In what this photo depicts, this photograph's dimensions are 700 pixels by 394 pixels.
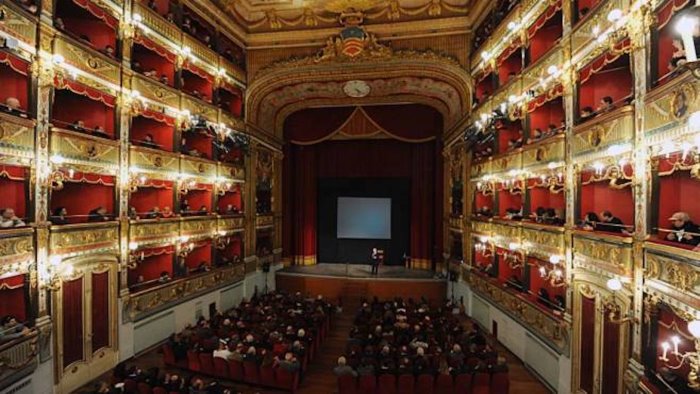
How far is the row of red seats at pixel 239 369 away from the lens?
31.2 ft

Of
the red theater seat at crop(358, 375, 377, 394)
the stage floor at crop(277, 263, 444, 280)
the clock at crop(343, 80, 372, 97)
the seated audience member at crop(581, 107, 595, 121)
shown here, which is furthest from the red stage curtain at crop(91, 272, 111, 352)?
the clock at crop(343, 80, 372, 97)

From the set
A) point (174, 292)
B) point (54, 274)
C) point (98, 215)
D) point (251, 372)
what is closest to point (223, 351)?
point (251, 372)

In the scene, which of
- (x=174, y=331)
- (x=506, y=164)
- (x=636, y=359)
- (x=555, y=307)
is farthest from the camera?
(x=174, y=331)

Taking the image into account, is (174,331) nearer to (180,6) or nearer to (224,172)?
(224,172)

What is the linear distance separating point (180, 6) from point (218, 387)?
12652 millimetres

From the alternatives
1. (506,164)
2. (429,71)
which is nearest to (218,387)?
(506,164)

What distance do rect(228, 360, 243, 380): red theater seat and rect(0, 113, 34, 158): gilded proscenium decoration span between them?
21.8ft

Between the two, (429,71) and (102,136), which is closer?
(102,136)

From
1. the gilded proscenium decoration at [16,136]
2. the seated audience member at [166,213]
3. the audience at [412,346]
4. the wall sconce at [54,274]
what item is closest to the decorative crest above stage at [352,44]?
the seated audience member at [166,213]

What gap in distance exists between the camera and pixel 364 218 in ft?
73.8

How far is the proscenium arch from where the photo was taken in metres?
16.9

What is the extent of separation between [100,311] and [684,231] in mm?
12718

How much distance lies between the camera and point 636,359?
650 cm

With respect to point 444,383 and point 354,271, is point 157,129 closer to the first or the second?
point 354,271
